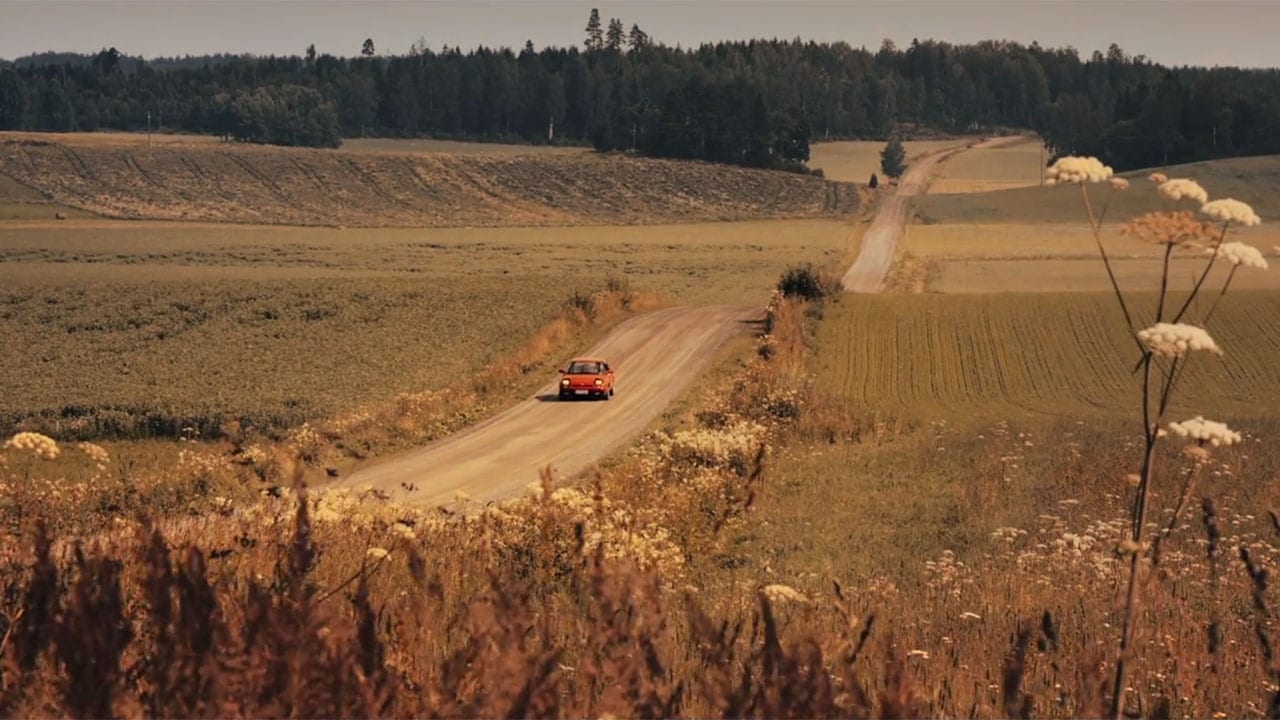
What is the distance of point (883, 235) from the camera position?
372 ft

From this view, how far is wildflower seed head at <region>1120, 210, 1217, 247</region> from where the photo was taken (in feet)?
25.8

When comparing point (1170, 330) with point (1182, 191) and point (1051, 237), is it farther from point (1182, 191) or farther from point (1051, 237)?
point (1051, 237)

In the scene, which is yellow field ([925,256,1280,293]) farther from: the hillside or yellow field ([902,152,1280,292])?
the hillside

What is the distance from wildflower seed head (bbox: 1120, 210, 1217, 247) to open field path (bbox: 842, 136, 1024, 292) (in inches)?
2508

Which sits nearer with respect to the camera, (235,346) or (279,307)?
(235,346)

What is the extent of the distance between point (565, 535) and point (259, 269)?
69.6 metres

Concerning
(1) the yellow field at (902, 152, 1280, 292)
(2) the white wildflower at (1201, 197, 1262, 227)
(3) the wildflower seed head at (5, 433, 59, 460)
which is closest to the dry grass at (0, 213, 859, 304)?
(1) the yellow field at (902, 152, 1280, 292)

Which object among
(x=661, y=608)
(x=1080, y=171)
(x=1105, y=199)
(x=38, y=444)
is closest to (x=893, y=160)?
(x=1105, y=199)

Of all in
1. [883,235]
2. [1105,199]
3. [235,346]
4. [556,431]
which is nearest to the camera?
[556,431]

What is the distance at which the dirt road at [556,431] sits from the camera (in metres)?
30.2

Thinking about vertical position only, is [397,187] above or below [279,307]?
below

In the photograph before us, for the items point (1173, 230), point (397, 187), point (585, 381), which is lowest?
point (397, 187)

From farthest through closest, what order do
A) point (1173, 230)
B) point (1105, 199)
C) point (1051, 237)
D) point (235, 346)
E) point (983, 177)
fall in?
1. point (983, 177)
2. point (1105, 199)
3. point (1051, 237)
4. point (235, 346)
5. point (1173, 230)

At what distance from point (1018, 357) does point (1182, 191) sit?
44.9 metres
